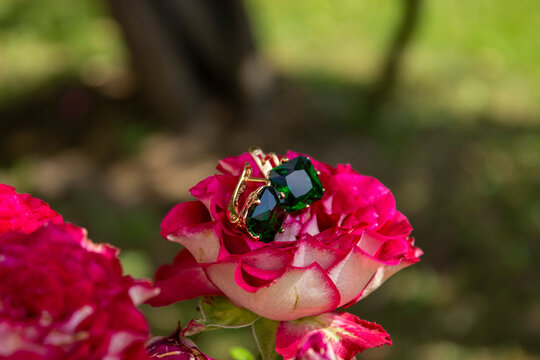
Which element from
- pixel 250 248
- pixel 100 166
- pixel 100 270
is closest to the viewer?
pixel 100 270

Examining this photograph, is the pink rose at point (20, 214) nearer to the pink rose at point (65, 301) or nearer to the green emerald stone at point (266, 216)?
the pink rose at point (65, 301)

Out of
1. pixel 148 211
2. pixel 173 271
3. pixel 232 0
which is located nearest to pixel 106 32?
pixel 232 0

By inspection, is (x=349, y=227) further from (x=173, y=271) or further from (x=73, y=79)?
(x=73, y=79)

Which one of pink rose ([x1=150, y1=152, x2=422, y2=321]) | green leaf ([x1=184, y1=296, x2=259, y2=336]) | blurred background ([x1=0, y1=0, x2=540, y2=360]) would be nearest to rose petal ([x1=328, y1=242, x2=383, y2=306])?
pink rose ([x1=150, y1=152, x2=422, y2=321])

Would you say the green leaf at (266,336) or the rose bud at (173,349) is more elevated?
the rose bud at (173,349)

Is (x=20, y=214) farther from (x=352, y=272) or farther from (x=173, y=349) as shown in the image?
(x=352, y=272)

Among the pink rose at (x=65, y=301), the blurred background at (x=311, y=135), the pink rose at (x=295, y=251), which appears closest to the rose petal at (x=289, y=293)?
the pink rose at (x=295, y=251)
